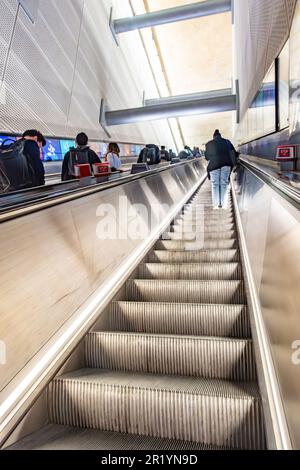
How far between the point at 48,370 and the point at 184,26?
83.8 ft

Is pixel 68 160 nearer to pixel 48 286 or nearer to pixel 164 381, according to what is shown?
pixel 48 286

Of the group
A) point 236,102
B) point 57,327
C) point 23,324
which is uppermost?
point 236,102

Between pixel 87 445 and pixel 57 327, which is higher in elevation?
pixel 57 327

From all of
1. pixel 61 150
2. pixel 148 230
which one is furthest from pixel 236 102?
pixel 148 230

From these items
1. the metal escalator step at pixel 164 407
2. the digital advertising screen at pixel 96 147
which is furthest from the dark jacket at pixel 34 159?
the digital advertising screen at pixel 96 147

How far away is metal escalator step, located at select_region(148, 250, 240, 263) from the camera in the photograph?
3.61 metres

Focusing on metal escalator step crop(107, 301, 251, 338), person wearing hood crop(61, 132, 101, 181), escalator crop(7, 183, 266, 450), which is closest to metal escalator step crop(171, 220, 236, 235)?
person wearing hood crop(61, 132, 101, 181)

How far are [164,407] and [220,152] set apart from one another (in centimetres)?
535

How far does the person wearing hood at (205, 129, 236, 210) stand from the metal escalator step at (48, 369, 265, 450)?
5.00 meters

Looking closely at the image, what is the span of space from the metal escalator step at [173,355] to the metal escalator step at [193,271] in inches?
48.6

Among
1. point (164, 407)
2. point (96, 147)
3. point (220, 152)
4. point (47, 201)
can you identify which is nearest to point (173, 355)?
point (164, 407)

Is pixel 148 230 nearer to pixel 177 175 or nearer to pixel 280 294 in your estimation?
pixel 280 294

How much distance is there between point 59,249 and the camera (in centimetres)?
226

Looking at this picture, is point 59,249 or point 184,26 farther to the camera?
point 184,26
